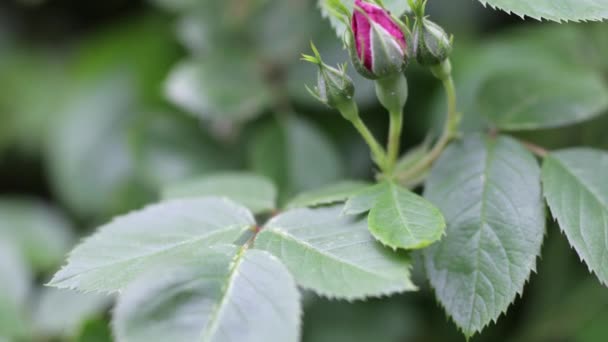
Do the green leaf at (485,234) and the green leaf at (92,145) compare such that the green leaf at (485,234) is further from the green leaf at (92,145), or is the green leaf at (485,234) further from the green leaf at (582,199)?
the green leaf at (92,145)

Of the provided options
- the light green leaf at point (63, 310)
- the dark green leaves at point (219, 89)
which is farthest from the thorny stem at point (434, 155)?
the light green leaf at point (63, 310)

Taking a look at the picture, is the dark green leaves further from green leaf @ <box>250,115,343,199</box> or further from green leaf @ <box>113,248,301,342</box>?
green leaf @ <box>113,248,301,342</box>

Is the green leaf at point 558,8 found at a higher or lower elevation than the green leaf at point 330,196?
higher

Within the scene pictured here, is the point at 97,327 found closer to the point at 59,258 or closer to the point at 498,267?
the point at 498,267

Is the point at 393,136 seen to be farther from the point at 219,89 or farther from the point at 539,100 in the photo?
the point at 219,89

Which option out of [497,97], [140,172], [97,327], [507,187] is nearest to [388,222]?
[507,187]

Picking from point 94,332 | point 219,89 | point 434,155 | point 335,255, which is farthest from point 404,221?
point 219,89
